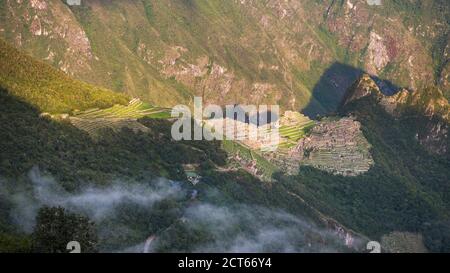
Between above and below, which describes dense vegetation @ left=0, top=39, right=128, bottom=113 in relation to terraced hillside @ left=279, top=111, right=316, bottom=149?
above

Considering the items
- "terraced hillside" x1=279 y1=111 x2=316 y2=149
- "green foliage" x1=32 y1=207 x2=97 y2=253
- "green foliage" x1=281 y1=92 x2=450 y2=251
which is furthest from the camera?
"terraced hillside" x1=279 y1=111 x2=316 y2=149

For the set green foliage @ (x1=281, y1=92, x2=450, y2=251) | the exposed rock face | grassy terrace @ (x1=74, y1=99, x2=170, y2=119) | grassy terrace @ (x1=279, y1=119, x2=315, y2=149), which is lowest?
green foliage @ (x1=281, y1=92, x2=450, y2=251)

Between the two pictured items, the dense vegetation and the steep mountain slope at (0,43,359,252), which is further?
the dense vegetation

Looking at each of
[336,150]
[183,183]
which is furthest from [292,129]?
[183,183]

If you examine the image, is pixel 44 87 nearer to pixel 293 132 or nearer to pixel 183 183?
pixel 183 183

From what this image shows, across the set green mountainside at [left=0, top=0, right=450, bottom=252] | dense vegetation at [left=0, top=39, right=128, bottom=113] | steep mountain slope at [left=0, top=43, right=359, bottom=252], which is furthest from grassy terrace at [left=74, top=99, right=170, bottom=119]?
dense vegetation at [left=0, top=39, right=128, bottom=113]

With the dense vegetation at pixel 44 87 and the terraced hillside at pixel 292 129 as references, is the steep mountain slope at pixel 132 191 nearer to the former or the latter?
the dense vegetation at pixel 44 87

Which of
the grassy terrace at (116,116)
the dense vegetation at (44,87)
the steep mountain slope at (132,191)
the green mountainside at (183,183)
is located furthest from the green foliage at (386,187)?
the dense vegetation at (44,87)

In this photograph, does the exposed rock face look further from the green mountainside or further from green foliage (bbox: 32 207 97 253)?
green foliage (bbox: 32 207 97 253)

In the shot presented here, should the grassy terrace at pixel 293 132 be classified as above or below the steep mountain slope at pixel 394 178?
above

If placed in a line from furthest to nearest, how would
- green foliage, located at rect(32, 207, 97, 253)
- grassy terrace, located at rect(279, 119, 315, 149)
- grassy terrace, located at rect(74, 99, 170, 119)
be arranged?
1. grassy terrace, located at rect(279, 119, 315, 149)
2. grassy terrace, located at rect(74, 99, 170, 119)
3. green foliage, located at rect(32, 207, 97, 253)

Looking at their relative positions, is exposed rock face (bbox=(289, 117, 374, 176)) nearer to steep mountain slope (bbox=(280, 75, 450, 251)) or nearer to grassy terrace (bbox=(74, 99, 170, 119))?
steep mountain slope (bbox=(280, 75, 450, 251))
